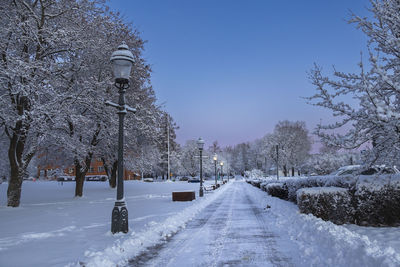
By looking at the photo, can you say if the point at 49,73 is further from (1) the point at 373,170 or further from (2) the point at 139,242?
(1) the point at 373,170

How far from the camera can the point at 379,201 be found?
Result: 7.70 m

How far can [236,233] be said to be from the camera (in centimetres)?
731

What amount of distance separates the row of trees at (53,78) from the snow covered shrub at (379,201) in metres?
11.6

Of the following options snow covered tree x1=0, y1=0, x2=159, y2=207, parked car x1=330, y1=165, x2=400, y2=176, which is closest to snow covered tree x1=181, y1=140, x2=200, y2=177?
snow covered tree x1=0, y1=0, x2=159, y2=207

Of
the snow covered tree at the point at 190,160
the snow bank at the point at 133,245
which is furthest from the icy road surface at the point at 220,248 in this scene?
the snow covered tree at the point at 190,160

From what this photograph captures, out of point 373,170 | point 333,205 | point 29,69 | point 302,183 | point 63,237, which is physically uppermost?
point 29,69

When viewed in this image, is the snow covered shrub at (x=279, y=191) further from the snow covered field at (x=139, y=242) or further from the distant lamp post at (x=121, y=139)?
the distant lamp post at (x=121, y=139)

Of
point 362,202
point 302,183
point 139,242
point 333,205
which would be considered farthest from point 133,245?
point 302,183

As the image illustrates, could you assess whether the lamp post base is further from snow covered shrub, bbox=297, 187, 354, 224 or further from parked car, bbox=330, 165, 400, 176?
parked car, bbox=330, 165, 400, 176

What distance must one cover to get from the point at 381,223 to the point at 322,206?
5.54 ft

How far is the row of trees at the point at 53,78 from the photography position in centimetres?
1091

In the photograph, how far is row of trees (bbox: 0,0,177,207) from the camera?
1091cm

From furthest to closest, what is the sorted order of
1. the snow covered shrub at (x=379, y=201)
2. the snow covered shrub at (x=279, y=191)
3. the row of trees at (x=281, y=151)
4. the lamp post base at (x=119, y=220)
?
1. the row of trees at (x=281, y=151)
2. the snow covered shrub at (x=279, y=191)
3. the snow covered shrub at (x=379, y=201)
4. the lamp post base at (x=119, y=220)

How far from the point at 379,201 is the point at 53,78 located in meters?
13.8
